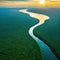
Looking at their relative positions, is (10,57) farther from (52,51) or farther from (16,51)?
(52,51)

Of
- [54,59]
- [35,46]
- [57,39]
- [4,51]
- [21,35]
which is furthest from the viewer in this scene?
[21,35]

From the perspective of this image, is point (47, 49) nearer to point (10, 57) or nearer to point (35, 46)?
point (35, 46)

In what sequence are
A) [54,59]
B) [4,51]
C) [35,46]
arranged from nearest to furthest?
[54,59]
[4,51]
[35,46]

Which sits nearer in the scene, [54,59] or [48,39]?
[54,59]

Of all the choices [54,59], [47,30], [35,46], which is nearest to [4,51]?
[35,46]

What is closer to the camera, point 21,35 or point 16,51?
point 16,51

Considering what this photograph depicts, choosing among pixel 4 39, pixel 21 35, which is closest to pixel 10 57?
pixel 4 39

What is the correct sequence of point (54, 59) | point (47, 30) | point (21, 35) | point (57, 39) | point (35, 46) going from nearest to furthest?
point (54, 59), point (35, 46), point (57, 39), point (21, 35), point (47, 30)

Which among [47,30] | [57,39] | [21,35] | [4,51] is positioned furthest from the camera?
[47,30]
